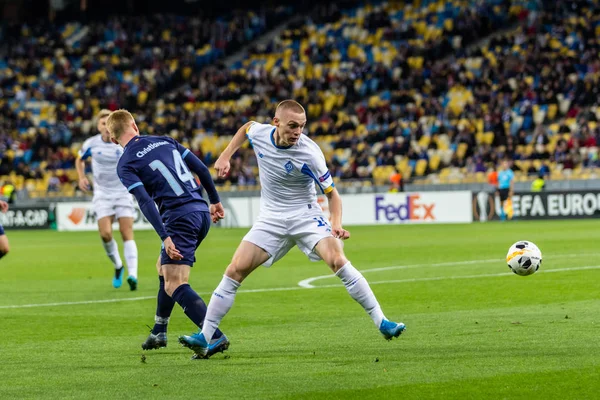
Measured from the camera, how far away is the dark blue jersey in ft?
27.9

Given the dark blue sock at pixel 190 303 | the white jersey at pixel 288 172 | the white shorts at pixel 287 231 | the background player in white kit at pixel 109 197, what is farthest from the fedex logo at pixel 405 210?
the dark blue sock at pixel 190 303

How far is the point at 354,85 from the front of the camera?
43219 mm

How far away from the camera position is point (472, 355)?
25.6 feet

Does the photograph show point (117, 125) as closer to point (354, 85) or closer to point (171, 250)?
point (171, 250)

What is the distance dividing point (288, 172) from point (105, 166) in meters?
7.17

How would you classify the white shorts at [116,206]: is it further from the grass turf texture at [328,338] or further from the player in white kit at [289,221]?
the player in white kit at [289,221]

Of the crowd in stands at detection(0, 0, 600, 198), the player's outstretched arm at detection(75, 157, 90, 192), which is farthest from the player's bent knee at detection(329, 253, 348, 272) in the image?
the crowd in stands at detection(0, 0, 600, 198)

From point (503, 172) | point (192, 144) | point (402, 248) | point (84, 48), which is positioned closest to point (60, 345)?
point (402, 248)

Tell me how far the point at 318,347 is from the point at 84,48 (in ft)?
152

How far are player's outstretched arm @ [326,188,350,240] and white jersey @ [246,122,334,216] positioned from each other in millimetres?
94

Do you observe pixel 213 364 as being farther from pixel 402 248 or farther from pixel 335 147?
pixel 335 147

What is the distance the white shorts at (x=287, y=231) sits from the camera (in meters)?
8.42

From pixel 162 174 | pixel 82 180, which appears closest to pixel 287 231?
pixel 162 174

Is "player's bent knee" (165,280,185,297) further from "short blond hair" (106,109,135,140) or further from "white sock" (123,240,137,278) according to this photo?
"white sock" (123,240,137,278)
